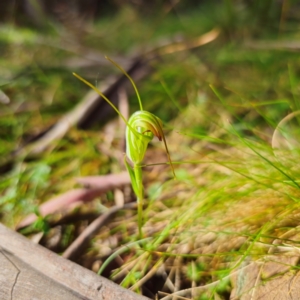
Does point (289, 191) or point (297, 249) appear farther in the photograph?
point (289, 191)

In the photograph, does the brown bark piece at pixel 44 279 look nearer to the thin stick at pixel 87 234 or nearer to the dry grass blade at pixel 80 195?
the thin stick at pixel 87 234

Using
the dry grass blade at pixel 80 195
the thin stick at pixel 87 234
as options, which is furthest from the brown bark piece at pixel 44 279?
the dry grass blade at pixel 80 195

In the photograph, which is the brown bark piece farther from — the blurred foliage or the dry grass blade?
the dry grass blade

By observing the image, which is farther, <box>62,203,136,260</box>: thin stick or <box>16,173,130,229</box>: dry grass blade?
<box>16,173,130,229</box>: dry grass blade

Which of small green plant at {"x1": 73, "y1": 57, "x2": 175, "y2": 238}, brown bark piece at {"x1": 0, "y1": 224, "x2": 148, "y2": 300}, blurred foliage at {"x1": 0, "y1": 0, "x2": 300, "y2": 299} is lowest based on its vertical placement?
blurred foliage at {"x1": 0, "y1": 0, "x2": 300, "y2": 299}

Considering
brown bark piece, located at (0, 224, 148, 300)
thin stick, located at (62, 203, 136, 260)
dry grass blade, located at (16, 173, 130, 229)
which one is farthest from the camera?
dry grass blade, located at (16, 173, 130, 229)

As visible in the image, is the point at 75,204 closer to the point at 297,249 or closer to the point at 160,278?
the point at 160,278

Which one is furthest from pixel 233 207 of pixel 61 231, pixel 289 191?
pixel 61 231

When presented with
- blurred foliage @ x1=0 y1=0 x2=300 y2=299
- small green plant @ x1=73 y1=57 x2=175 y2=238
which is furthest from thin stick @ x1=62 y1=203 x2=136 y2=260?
small green plant @ x1=73 y1=57 x2=175 y2=238
